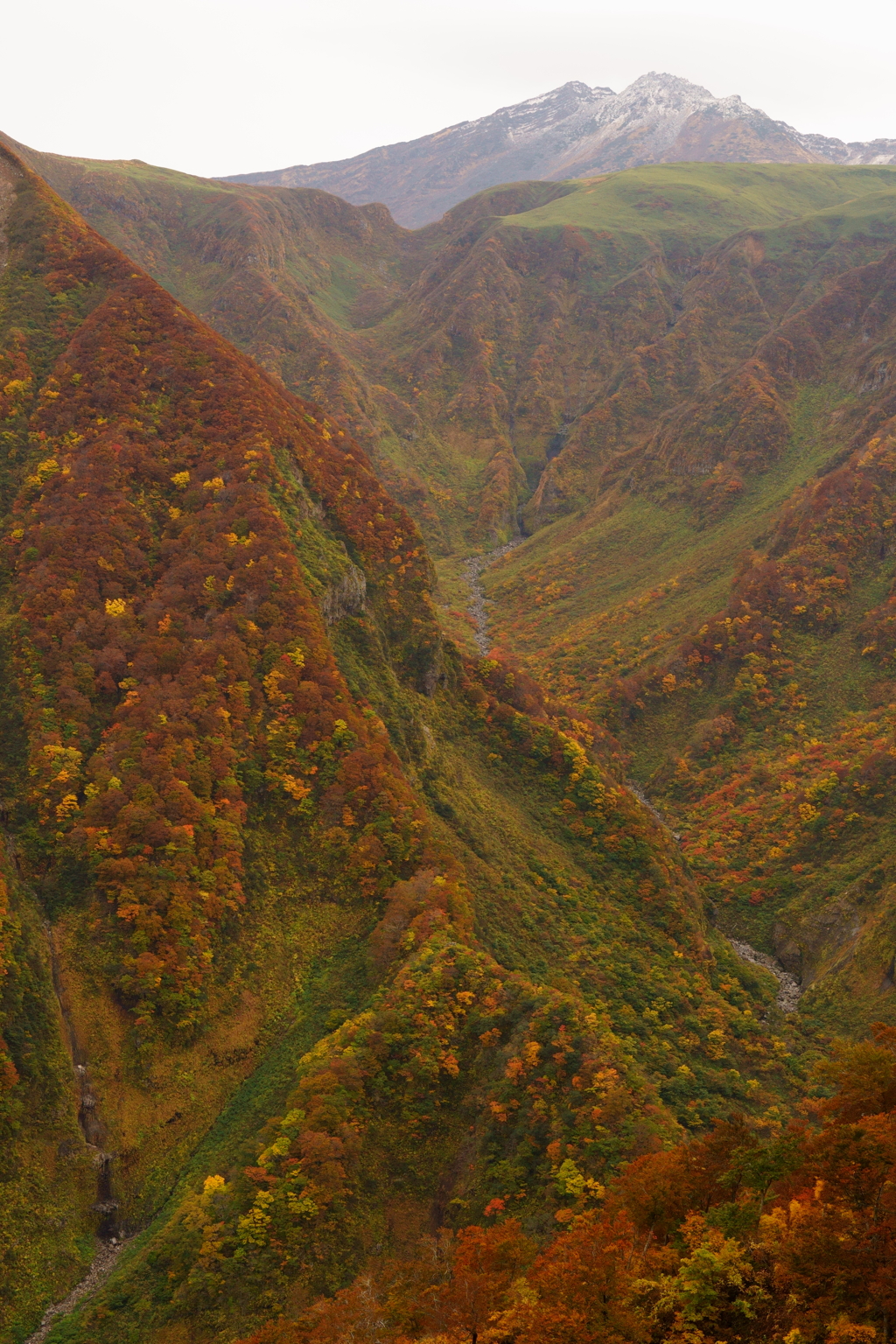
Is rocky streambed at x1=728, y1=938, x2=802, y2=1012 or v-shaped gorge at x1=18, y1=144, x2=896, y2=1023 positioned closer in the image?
rocky streambed at x1=728, y1=938, x2=802, y2=1012

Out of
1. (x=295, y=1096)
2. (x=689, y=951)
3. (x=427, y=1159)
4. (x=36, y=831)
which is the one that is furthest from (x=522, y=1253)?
(x=689, y=951)

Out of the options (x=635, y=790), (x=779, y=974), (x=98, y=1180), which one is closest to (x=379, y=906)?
(x=98, y=1180)

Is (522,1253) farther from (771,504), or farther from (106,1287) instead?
(771,504)

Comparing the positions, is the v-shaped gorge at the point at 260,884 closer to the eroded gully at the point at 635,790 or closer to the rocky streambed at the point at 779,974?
the rocky streambed at the point at 779,974

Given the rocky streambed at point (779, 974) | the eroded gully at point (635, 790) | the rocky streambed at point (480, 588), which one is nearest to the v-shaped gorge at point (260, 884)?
the rocky streambed at point (779, 974)

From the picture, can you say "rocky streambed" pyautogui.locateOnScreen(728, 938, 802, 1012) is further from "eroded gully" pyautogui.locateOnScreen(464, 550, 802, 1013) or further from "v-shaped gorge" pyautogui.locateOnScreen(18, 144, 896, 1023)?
"v-shaped gorge" pyautogui.locateOnScreen(18, 144, 896, 1023)

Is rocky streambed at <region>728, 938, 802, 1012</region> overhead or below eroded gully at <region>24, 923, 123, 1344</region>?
below

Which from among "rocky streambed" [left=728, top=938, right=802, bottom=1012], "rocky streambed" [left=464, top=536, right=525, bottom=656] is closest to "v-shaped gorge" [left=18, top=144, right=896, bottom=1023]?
"rocky streambed" [left=728, top=938, right=802, bottom=1012]

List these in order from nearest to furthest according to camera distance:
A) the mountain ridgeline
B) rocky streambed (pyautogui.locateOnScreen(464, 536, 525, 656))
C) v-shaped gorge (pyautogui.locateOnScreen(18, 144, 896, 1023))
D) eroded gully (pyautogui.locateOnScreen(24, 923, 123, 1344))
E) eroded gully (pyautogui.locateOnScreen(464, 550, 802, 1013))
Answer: the mountain ridgeline → eroded gully (pyautogui.locateOnScreen(24, 923, 123, 1344)) → eroded gully (pyautogui.locateOnScreen(464, 550, 802, 1013)) → v-shaped gorge (pyautogui.locateOnScreen(18, 144, 896, 1023)) → rocky streambed (pyautogui.locateOnScreen(464, 536, 525, 656))
